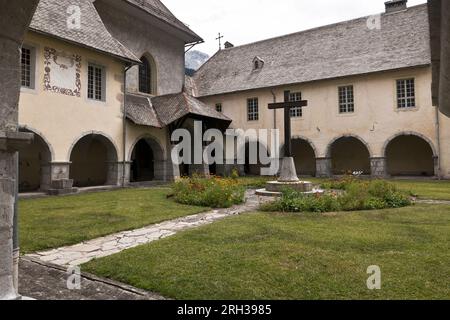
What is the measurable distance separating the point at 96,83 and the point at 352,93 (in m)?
14.5

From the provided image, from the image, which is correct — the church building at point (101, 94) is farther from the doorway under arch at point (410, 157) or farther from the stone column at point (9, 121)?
the doorway under arch at point (410, 157)

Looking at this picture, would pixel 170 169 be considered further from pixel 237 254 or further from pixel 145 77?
pixel 237 254

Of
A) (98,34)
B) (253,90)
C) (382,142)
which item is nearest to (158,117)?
(98,34)

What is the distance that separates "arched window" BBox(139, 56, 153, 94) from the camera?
66.1 feet

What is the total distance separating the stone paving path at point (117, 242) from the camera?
4750mm

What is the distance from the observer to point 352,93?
20.9m

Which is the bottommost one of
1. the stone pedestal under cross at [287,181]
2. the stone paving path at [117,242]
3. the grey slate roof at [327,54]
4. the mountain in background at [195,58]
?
the stone paving path at [117,242]

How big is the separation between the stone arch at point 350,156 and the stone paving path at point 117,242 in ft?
59.2

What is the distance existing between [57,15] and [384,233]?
14.2 metres

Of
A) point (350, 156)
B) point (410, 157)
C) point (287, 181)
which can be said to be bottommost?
point (287, 181)

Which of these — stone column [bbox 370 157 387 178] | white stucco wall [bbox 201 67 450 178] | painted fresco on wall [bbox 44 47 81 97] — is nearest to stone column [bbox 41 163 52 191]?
painted fresco on wall [bbox 44 47 81 97]

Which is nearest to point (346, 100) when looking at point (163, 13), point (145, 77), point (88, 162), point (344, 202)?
point (145, 77)

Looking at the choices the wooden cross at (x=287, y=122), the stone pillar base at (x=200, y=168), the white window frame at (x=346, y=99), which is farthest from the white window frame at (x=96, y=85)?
the white window frame at (x=346, y=99)
